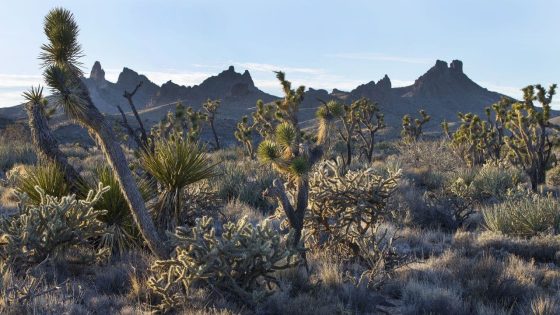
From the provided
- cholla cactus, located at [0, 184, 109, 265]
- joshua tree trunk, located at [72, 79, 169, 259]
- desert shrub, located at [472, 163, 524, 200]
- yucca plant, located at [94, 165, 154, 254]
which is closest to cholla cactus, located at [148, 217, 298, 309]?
joshua tree trunk, located at [72, 79, 169, 259]

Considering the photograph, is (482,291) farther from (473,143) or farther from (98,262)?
(473,143)

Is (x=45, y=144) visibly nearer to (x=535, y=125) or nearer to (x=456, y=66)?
(x=535, y=125)

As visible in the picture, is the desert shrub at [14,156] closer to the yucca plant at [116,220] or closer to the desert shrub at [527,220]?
the yucca plant at [116,220]

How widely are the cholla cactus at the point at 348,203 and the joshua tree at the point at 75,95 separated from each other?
2746mm

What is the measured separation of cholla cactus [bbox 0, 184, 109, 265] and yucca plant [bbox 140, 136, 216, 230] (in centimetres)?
93

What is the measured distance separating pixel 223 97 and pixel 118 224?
13013 centimetres

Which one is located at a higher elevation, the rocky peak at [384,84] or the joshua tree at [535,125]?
the rocky peak at [384,84]

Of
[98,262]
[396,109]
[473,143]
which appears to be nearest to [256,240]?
[98,262]

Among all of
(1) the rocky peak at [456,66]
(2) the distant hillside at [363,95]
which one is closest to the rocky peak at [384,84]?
(2) the distant hillside at [363,95]

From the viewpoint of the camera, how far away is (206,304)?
5457mm

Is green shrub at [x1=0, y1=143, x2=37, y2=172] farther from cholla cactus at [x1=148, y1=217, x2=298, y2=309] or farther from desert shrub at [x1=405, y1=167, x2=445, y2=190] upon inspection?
cholla cactus at [x1=148, y1=217, x2=298, y2=309]

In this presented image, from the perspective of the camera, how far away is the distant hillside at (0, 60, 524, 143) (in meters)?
110

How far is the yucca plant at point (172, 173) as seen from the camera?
727 cm

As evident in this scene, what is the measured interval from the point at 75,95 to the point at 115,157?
31.2 inches
